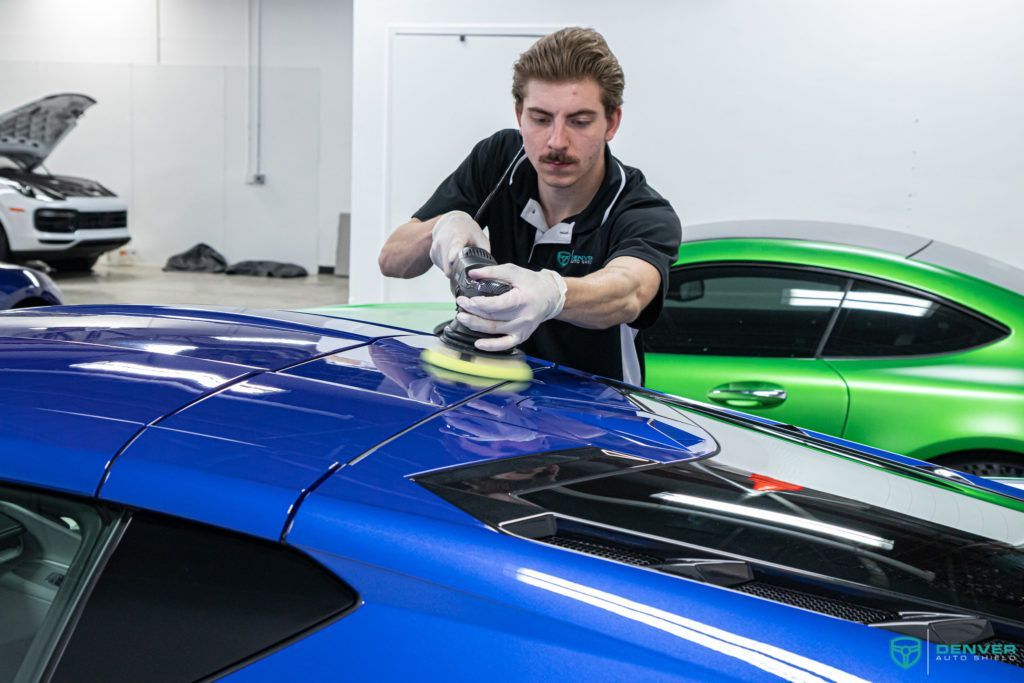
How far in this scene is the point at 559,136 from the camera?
2.08 metres

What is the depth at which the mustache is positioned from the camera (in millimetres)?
2107

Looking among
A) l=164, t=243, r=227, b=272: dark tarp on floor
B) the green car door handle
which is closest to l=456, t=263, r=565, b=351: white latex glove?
the green car door handle

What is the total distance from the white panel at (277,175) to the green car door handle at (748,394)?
34.7ft

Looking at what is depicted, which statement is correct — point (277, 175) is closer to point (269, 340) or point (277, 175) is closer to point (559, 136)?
point (559, 136)

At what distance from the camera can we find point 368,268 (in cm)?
725

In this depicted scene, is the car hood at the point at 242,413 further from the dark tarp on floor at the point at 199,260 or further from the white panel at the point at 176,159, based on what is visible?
the white panel at the point at 176,159

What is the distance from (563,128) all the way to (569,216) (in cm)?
26

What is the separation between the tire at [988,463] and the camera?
3.20 meters

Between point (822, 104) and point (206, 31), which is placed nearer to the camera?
point (822, 104)

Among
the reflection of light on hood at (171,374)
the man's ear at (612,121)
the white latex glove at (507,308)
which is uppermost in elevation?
the man's ear at (612,121)

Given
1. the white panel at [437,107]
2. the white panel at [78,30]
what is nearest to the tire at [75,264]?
the white panel at [78,30]

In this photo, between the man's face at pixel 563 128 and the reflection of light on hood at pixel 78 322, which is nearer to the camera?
the reflection of light on hood at pixel 78 322

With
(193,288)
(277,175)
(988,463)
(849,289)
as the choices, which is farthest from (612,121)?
(277,175)

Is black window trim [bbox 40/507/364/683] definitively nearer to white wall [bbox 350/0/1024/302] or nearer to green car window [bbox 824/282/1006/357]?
green car window [bbox 824/282/1006/357]
